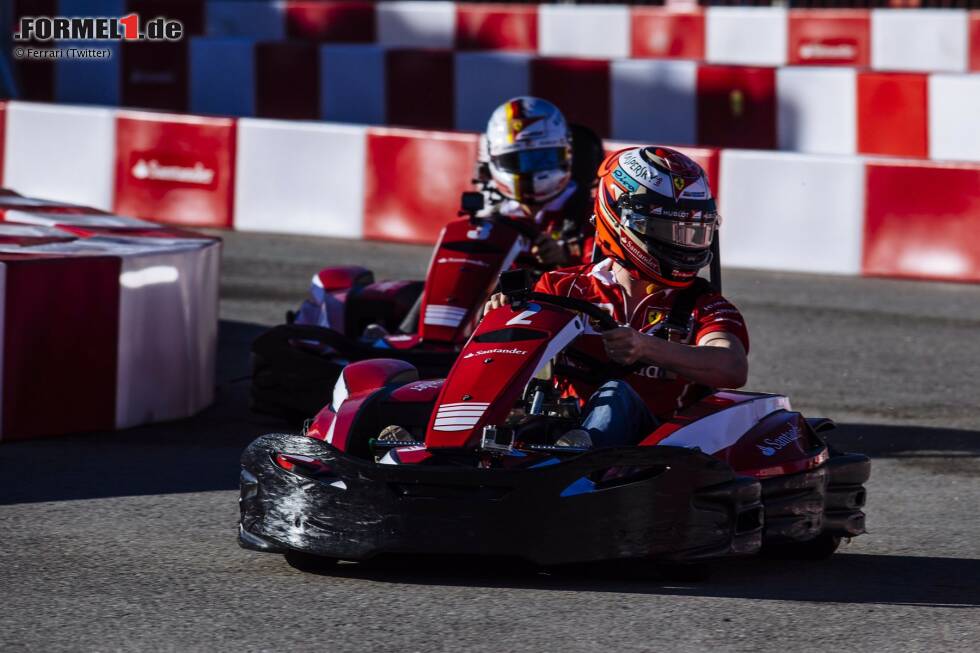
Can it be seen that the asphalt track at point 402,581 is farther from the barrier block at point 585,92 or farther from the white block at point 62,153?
the barrier block at point 585,92

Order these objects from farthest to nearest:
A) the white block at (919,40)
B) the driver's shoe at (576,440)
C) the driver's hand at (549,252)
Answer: the white block at (919,40)
the driver's hand at (549,252)
the driver's shoe at (576,440)

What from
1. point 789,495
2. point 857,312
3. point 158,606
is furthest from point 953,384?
point 158,606

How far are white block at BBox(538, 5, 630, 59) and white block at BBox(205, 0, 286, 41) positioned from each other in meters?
3.01

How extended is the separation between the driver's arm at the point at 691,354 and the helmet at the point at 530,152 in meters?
3.05

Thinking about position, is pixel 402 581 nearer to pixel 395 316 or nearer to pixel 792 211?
pixel 395 316

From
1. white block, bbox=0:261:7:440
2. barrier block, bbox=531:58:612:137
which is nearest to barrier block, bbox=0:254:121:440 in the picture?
white block, bbox=0:261:7:440

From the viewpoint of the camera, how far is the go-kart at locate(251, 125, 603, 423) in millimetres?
7219

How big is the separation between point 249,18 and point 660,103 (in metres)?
7.41

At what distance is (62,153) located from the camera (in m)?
13.0

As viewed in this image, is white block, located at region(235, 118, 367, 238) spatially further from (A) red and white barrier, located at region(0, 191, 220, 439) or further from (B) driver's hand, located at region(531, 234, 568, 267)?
(A) red and white barrier, located at region(0, 191, 220, 439)

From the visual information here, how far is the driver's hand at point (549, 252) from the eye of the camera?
7.97 m

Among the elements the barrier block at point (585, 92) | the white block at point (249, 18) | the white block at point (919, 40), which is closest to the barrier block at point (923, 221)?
the barrier block at point (585, 92)

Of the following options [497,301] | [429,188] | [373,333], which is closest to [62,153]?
[429,188]

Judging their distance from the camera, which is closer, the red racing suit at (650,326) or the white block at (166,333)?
the red racing suit at (650,326)
